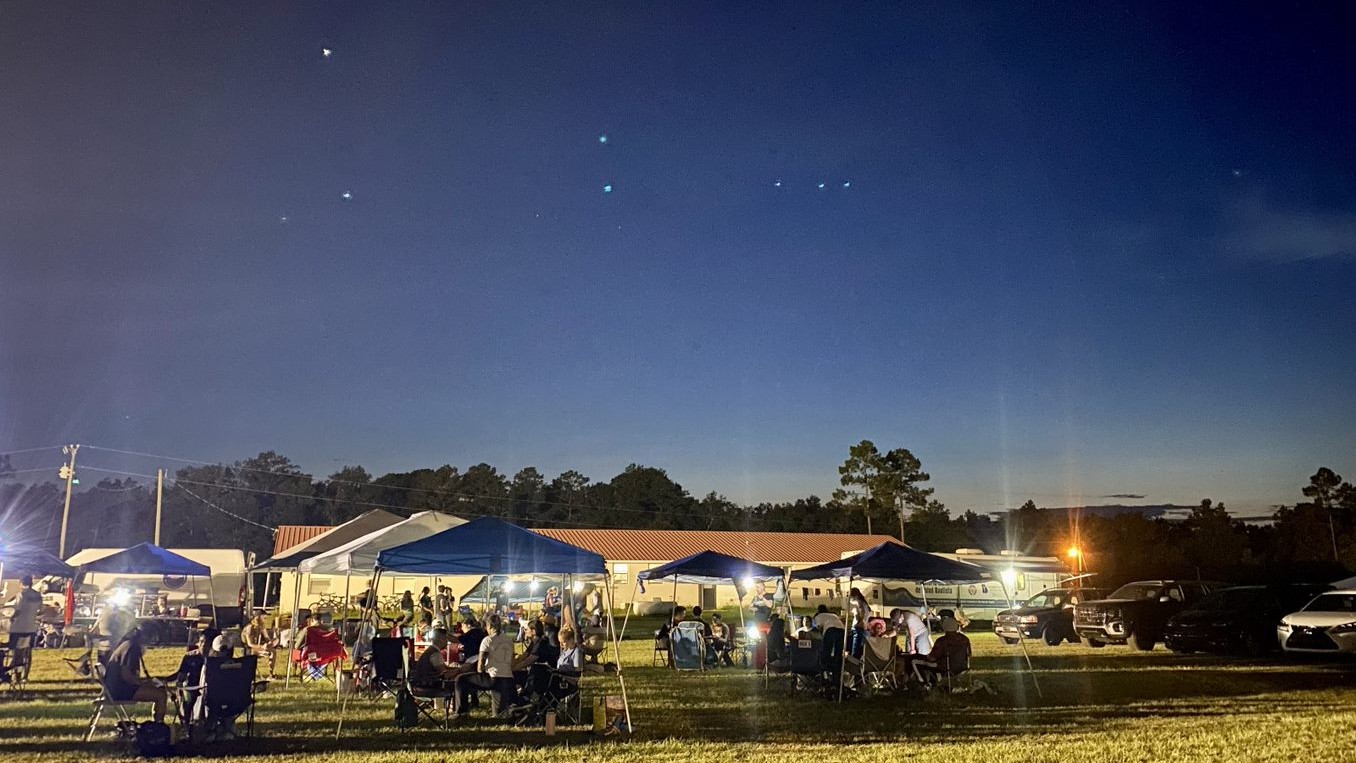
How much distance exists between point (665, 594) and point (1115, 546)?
121ft

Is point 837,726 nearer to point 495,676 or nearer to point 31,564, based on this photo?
point 495,676

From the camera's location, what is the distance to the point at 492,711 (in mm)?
10164

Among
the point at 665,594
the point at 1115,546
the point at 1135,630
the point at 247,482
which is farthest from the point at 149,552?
the point at 247,482

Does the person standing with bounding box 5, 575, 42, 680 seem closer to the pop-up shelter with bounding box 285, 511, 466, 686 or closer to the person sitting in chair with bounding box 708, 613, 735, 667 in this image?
the pop-up shelter with bounding box 285, 511, 466, 686

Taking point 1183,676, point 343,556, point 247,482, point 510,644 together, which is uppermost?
point 247,482

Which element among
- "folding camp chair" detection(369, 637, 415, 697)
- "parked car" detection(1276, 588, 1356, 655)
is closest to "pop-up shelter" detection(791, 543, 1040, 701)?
"parked car" detection(1276, 588, 1356, 655)

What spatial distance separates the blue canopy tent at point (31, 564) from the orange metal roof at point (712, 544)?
86.0 ft

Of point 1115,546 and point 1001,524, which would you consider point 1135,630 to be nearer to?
point 1115,546

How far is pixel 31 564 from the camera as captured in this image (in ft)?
53.1

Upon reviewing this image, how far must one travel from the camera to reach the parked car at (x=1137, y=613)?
20.1 m

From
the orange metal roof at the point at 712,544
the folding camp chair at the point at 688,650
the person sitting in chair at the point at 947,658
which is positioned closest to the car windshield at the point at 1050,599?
the folding camp chair at the point at 688,650

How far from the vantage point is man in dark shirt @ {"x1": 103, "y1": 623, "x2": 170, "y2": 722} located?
28.1ft

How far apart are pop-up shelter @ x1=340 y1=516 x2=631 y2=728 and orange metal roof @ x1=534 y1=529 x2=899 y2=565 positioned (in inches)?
1225

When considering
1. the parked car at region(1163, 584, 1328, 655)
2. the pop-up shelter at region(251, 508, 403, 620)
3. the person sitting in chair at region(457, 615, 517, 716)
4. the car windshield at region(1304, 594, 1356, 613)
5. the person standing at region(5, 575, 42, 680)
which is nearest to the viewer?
the person sitting in chair at region(457, 615, 517, 716)
